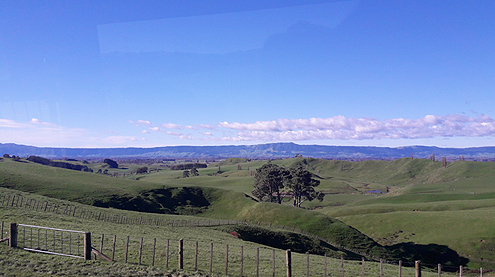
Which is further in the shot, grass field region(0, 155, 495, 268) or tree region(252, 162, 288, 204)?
tree region(252, 162, 288, 204)

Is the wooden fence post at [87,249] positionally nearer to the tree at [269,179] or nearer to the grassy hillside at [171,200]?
the grassy hillside at [171,200]

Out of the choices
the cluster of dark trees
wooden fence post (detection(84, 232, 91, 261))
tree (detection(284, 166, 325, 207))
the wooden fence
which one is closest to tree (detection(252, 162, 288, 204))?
the cluster of dark trees

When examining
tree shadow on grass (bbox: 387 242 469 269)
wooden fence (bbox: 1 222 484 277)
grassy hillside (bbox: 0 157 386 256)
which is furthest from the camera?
grassy hillside (bbox: 0 157 386 256)

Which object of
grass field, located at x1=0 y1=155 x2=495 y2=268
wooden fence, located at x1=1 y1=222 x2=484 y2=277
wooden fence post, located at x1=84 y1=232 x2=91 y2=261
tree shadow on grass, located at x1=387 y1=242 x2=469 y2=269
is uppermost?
wooden fence post, located at x1=84 y1=232 x2=91 y2=261

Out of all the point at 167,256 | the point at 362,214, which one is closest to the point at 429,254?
the point at 362,214

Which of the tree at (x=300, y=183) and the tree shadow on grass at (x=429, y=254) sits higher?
the tree at (x=300, y=183)

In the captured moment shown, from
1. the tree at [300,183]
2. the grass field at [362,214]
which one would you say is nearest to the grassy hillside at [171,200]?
the grass field at [362,214]

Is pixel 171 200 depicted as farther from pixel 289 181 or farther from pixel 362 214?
pixel 362 214

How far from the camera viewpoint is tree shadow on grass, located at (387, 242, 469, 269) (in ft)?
177

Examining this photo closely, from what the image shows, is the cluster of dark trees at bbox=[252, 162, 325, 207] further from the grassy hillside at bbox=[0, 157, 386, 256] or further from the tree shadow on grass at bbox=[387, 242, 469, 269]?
the tree shadow on grass at bbox=[387, 242, 469, 269]

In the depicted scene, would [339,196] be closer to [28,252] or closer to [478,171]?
[478,171]

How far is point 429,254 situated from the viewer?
58312 millimetres

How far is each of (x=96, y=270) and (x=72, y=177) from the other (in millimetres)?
95565

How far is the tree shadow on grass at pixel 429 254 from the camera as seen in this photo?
54.1 m
